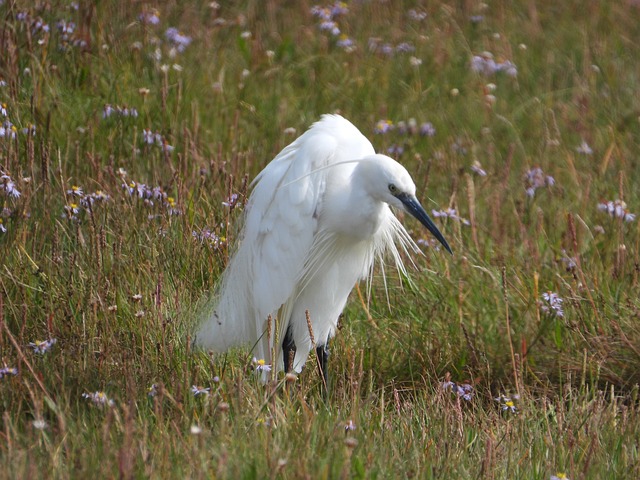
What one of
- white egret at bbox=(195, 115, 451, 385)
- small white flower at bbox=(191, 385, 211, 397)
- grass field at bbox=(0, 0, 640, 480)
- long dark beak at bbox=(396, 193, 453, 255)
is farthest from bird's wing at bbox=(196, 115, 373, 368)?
small white flower at bbox=(191, 385, 211, 397)

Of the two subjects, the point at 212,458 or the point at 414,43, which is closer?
the point at 212,458

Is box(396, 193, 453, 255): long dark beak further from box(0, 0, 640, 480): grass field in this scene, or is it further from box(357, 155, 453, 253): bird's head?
box(0, 0, 640, 480): grass field

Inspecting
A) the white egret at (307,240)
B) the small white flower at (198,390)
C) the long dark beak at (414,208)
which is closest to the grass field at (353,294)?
the small white flower at (198,390)

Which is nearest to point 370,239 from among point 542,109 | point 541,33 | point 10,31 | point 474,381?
point 474,381

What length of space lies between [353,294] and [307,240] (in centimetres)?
78

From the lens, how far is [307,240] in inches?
144

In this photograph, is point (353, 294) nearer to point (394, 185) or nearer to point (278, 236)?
point (278, 236)

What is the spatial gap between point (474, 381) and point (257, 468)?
4.43 feet

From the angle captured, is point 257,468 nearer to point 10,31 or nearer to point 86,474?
point 86,474

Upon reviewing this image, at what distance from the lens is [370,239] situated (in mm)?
3820

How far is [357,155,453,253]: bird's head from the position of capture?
3.35m

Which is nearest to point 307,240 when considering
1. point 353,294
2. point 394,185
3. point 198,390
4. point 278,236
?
point 278,236

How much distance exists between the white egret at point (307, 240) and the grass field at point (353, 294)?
0.44 ft

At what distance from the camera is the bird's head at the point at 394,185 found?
3352 millimetres
